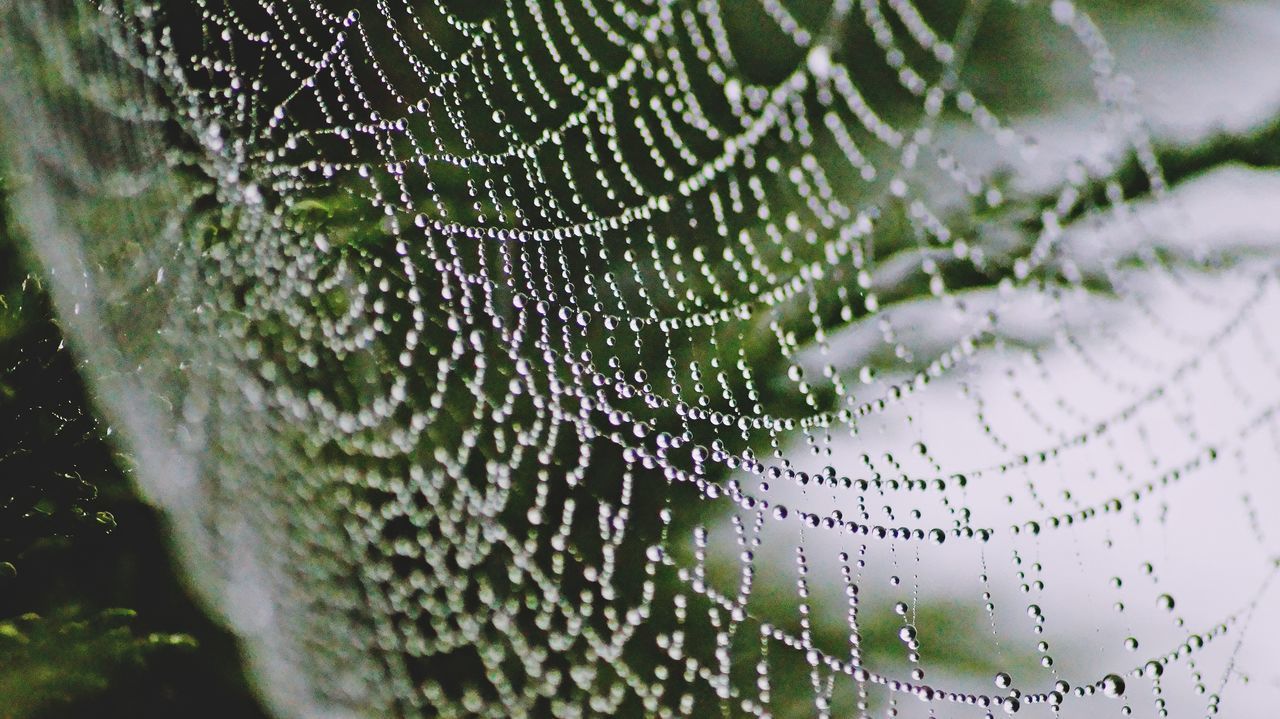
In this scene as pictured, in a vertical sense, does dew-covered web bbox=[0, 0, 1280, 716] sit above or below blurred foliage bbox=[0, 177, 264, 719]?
above

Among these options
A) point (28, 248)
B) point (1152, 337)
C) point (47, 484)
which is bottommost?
point (47, 484)

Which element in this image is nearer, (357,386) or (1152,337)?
(1152,337)

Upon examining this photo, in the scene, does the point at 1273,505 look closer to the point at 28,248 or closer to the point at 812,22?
the point at 812,22

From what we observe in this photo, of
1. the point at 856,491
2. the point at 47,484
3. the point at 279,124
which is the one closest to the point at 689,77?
the point at 856,491

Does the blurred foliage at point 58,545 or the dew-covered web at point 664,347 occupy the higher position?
the dew-covered web at point 664,347

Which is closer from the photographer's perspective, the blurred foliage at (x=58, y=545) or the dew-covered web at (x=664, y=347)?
the dew-covered web at (x=664, y=347)

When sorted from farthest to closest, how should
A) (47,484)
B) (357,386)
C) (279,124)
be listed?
(357,386) → (279,124) → (47,484)

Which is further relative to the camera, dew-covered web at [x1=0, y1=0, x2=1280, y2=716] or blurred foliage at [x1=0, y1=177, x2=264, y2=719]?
blurred foliage at [x1=0, y1=177, x2=264, y2=719]

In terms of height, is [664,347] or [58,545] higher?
[664,347]
